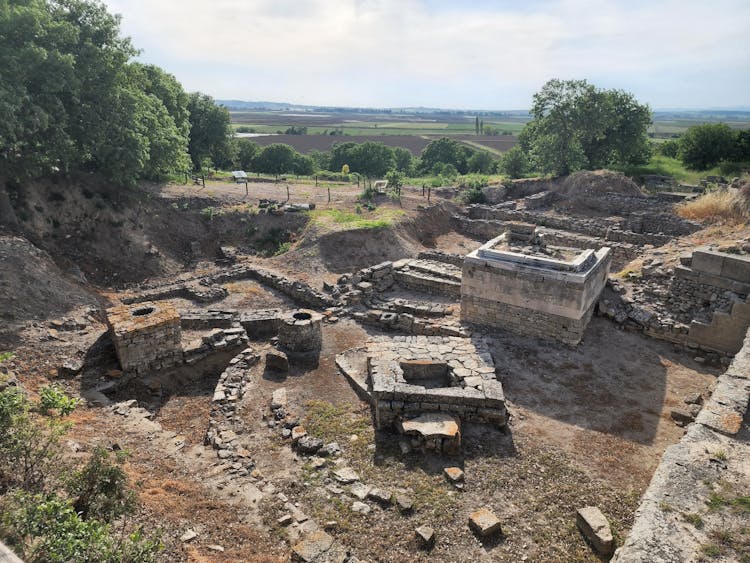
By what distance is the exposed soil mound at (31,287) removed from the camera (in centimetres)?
1181

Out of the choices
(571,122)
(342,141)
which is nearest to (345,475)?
(571,122)

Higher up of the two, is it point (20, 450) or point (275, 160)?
point (275, 160)

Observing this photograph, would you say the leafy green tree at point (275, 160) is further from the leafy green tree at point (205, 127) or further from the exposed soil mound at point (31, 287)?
the exposed soil mound at point (31, 287)

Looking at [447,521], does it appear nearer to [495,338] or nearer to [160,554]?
[160,554]

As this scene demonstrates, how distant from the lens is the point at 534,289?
476 inches

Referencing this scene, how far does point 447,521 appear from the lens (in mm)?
6785

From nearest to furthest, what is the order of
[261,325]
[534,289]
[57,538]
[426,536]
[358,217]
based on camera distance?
1. [57,538]
2. [426,536]
3. [534,289]
4. [261,325]
5. [358,217]

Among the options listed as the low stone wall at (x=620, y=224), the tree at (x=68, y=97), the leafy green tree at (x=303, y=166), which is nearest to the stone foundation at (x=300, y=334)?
the tree at (x=68, y=97)

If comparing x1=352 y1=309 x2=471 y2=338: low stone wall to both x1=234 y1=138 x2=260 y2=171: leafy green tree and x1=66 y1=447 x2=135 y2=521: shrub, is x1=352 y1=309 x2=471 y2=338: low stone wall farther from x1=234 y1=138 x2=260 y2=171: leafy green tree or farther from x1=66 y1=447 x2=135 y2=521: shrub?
x1=234 y1=138 x2=260 y2=171: leafy green tree

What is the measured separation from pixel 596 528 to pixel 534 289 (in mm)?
6558

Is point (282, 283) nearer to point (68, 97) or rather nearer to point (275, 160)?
point (68, 97)

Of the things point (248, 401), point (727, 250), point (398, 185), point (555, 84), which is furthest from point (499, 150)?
point (248, 401)

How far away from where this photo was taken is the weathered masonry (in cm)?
1177

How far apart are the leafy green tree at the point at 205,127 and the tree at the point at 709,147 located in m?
32.8
